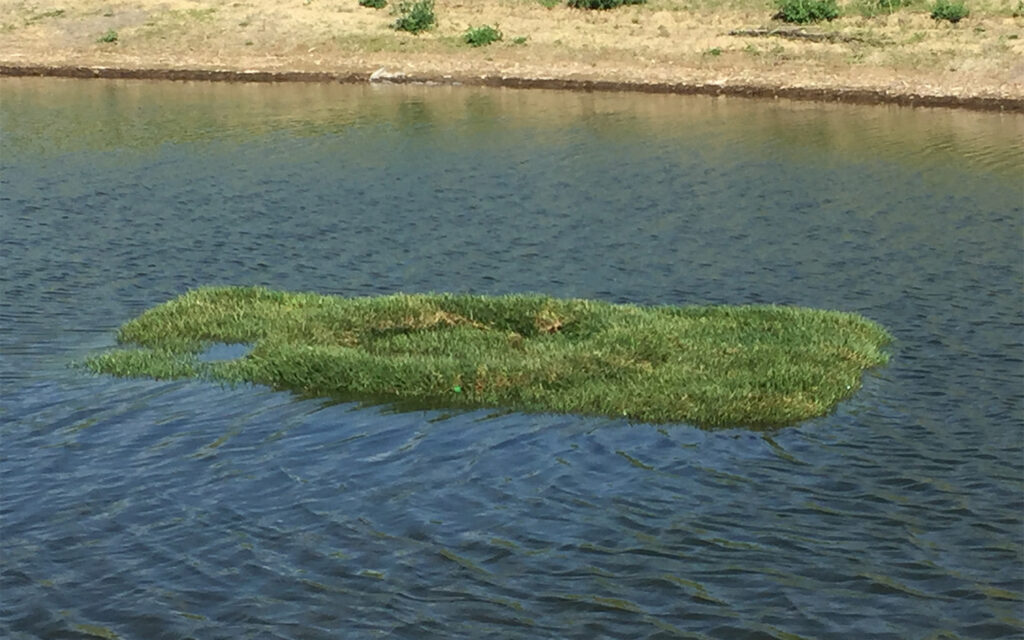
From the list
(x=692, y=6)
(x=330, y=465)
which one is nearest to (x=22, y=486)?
(x=330, y=465)

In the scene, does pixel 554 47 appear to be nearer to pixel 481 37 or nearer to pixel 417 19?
Result: pixel 481 37

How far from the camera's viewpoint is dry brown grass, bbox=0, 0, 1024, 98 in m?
69.2

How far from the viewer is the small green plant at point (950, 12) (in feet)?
240

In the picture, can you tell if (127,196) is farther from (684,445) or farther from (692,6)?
(692,6)

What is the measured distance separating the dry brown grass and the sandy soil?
3.6 inches

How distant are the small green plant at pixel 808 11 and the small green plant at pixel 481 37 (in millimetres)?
15037

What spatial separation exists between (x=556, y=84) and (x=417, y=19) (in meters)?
11.5

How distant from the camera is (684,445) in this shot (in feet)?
64.2

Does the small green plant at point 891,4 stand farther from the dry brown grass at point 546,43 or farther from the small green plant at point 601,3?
the small green plant at point 601,3

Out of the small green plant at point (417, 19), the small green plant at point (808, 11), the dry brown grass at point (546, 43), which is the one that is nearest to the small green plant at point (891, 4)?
the dry brown grass at point (546, 43)

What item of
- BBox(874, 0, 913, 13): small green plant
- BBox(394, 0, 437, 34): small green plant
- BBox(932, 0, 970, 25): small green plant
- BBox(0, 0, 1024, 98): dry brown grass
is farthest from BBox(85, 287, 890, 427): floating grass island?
BBox(874, 0, 913, 13): small green plant

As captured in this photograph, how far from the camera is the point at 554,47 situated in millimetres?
75750

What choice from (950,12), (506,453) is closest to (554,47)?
(950,12)

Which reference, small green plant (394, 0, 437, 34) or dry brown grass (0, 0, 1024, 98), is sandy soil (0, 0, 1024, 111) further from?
small green plant (394, 0, 437, 34)
